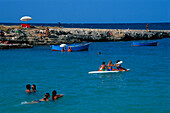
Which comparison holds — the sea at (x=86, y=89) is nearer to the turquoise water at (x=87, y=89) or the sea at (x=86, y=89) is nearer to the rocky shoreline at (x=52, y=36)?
the turquoise water at (x=87, y=89)

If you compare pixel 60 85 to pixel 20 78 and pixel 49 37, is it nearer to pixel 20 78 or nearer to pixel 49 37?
pixel 20 78

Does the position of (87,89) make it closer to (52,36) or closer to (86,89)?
(86,89)

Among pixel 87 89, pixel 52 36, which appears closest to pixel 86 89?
pixel 87 89

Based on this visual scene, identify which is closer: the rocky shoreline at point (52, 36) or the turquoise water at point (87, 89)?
the turquoise water at point (87, 89)

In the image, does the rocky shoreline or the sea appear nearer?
the sea

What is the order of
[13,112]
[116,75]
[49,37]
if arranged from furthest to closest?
[49,37] → [116,75] → [13,112]

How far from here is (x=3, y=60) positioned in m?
44.4

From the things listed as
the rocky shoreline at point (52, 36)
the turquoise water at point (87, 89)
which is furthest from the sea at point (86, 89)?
the rocky shoreline at point (52, 36)

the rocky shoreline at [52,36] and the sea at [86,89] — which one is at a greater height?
the rocky shoreline at [52,36]

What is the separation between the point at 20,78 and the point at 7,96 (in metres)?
7.29

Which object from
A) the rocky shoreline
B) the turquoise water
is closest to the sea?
the turquoise water

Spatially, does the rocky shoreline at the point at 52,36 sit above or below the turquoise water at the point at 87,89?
above

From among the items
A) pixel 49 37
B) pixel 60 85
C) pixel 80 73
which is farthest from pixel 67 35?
pixel 60 85

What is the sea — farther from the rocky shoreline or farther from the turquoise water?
the rocky shoreline
